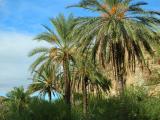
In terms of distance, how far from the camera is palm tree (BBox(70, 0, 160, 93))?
1265 inches

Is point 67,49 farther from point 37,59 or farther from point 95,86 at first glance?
point 95,86

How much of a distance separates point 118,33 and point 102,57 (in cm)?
204

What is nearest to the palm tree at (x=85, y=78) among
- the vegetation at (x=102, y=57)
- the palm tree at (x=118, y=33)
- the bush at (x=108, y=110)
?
the vegetation at (x=102, y=57)

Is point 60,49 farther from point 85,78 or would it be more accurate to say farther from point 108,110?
point 108,110

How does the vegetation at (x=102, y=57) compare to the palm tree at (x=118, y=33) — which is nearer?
the vegetation at (x=102, y=57)

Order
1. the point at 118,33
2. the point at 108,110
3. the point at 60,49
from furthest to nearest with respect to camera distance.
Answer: the point at 60,49
the point at 118,33
the point at 108,110

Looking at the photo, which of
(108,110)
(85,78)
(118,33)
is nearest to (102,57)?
(118,33)

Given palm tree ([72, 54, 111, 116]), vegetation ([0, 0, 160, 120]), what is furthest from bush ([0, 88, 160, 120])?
palm tree ([72, 54, 111, 116])

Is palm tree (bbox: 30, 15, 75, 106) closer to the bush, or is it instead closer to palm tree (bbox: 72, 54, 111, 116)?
palm tree (bbox: 72, 54, 111, 116)

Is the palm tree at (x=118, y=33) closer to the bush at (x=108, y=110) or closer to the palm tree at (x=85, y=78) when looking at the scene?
the bush at (x=108, y=110)

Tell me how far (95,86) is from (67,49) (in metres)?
9.00

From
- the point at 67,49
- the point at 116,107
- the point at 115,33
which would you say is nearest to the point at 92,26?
the point at 115,33

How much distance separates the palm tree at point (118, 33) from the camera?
32.1 meters

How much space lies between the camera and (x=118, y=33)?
1252 inches
